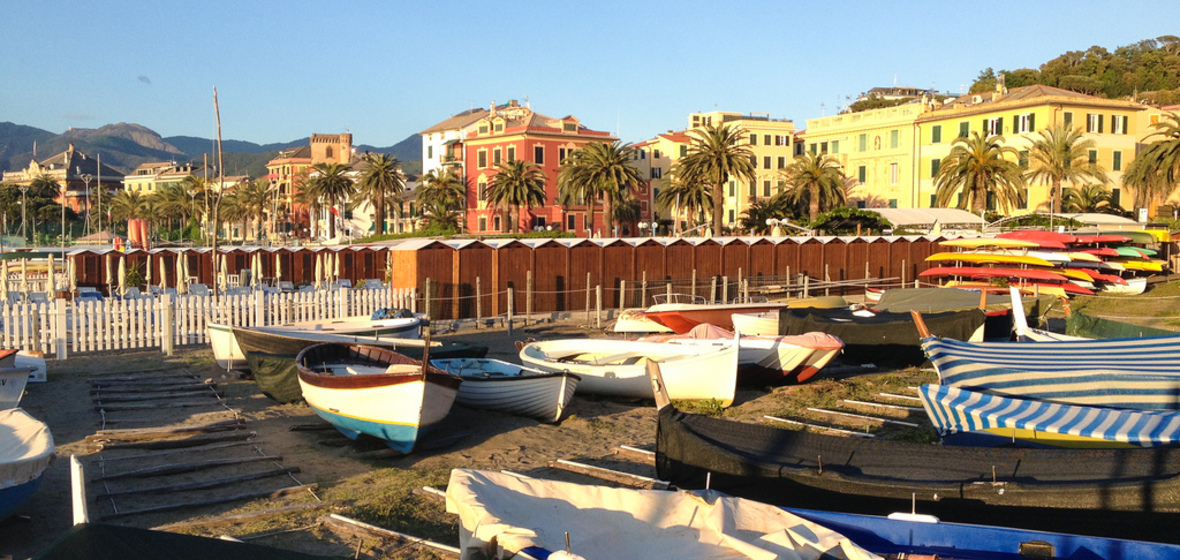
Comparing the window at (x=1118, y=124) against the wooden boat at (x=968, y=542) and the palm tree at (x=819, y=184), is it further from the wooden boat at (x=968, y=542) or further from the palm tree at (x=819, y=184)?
the wooden boat at (x=968, y=542)

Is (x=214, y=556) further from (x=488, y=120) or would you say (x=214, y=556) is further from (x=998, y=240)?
(x=488, y=120)

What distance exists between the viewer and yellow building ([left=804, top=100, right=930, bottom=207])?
69.8 metres

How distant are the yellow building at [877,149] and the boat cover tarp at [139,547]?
68.5 metres

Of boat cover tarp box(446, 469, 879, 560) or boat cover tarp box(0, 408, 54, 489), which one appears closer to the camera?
boat cover tarp box(446, 469, 879, 560)

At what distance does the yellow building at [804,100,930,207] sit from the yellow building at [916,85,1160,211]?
1778 mm

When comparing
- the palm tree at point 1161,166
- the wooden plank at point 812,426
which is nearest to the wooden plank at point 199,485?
the wooden plank at point 812,426

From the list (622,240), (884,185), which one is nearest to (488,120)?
(884,185)

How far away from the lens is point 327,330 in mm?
20906

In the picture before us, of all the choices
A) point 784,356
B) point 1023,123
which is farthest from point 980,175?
point 784,356

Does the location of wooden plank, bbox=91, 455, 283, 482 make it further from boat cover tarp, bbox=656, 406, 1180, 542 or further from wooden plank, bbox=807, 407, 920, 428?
wooden plank, bbox=807, 407, 920, 428

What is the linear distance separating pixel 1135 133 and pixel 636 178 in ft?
119

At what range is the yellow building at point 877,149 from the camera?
2746 inches

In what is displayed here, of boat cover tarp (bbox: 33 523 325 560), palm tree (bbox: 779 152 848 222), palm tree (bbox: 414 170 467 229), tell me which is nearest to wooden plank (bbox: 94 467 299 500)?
boat cover tarp (bbox: 33 523 325 560)

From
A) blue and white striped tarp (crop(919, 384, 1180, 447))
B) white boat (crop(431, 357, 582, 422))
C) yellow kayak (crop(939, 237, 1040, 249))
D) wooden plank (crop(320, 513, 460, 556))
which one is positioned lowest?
wooden plank (crop(320, 513, 460, 556))
